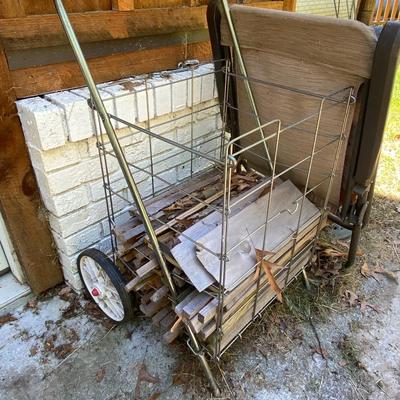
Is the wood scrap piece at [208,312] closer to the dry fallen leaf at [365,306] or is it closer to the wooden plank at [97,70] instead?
the dry fallen leaf at [365,306]

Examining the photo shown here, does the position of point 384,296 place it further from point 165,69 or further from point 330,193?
point 165,69

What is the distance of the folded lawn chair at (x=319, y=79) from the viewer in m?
1.33

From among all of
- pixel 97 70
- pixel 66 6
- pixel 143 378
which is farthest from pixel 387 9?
pixel 143 378

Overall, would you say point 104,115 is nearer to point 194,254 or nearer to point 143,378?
point 194,254

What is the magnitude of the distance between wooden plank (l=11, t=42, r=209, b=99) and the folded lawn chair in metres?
0.32

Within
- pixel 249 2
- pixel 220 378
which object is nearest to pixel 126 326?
pixel 220 378

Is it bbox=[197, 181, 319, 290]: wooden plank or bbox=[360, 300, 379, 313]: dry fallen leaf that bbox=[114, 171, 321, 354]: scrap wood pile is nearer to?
bbox=[197, 181, 319, 290]: wooden plank

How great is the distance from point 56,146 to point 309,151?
109 cm

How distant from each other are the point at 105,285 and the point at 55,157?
25.7 inches

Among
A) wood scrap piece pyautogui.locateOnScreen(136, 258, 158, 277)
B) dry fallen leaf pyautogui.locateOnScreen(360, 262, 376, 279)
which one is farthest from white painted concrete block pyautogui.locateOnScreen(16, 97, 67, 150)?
dry fallen leaf pyautogui.locateOnScreen(360, 262, 376, 279)

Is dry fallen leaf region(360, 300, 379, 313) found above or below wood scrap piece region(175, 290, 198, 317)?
below

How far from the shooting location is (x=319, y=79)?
1529 millimetres

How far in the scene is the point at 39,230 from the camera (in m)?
1.88

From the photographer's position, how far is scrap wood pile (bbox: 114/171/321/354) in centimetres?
144
